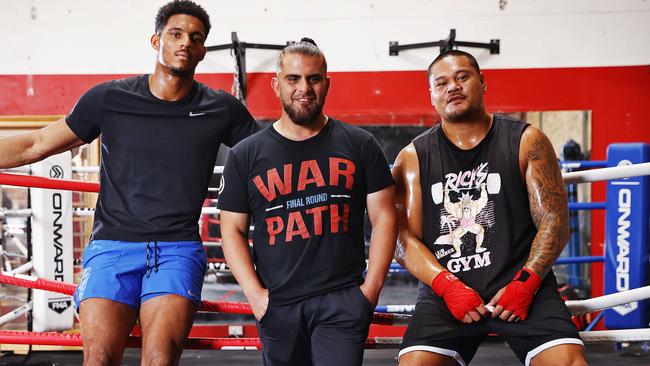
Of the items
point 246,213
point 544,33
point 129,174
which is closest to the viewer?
point 246,213

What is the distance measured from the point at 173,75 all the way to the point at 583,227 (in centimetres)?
395

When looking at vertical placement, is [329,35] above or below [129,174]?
above

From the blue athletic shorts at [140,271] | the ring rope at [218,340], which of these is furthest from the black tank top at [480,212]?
the blue athletic shorts at [140,271]

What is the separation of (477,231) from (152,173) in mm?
1104

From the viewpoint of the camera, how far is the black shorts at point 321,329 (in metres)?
1.73

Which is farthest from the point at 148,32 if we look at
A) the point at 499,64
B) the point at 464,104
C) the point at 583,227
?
the point at 583,227

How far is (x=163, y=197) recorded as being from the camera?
1.98m

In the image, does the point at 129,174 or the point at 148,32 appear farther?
the point at 148,32

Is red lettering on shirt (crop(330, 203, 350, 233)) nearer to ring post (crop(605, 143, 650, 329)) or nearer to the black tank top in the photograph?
the black tank top

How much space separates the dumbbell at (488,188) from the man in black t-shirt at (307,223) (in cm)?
20

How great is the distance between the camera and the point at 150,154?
200 centimetres

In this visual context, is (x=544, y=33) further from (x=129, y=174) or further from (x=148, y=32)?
(x=129, y=174)

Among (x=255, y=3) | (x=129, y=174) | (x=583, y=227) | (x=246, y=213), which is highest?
(x=255, y=3)

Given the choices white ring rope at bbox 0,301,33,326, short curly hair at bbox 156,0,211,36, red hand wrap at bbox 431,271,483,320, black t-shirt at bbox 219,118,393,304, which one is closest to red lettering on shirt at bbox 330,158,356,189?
black t-shirt at bbox 219,118,393,304
